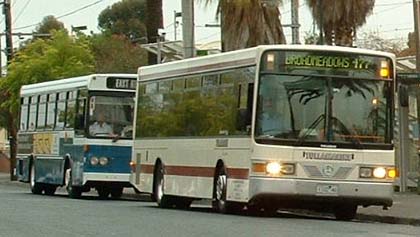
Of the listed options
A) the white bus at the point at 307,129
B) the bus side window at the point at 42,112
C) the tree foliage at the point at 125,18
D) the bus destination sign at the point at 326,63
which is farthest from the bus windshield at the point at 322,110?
the tree foliage at the point at 125,18

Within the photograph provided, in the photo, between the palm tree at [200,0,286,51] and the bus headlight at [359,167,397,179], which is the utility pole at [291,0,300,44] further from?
the bus headlight at [359,167,397,179]

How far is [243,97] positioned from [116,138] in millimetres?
9066

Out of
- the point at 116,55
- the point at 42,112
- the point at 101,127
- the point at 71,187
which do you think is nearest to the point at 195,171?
the point at 101,127

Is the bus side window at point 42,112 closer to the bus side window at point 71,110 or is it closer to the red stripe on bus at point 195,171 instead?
the bus side window at point 71,110

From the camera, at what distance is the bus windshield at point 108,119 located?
29.9 metres

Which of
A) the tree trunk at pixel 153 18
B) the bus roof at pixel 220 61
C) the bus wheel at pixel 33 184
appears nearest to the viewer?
the bus roof at pixel 220 61

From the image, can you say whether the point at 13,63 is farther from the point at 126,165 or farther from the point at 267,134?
the point at 267,134

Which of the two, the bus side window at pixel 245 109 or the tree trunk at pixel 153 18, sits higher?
the tree trunk at pixel 153 18

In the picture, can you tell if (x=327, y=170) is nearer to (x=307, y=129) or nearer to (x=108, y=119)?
(x=307, y=129)

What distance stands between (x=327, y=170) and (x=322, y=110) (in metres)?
1.10

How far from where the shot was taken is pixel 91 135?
97.9 feet

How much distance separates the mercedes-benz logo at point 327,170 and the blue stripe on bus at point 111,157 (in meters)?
9.99

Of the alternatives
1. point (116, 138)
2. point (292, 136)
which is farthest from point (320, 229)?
point (116, 138)

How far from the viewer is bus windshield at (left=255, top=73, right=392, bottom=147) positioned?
2075cm
